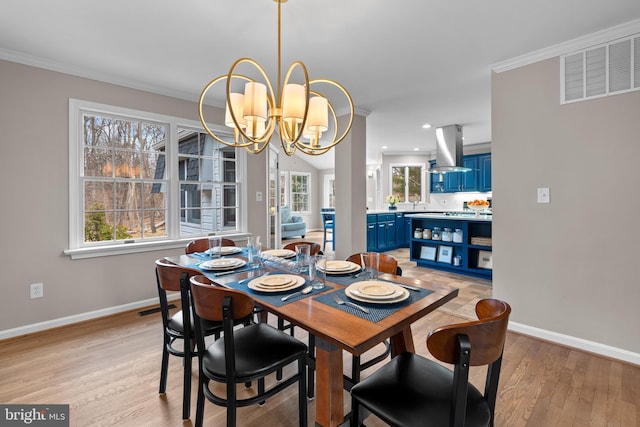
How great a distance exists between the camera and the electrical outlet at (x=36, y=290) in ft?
9.00

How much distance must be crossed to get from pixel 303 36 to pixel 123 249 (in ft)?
8.87

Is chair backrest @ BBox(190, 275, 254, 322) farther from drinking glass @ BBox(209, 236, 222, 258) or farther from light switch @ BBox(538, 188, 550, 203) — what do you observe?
light switch @ BBox(538, 188, 550, 203)

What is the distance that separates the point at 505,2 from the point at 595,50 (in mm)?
1024

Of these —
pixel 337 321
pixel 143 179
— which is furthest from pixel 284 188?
pixel 337 321

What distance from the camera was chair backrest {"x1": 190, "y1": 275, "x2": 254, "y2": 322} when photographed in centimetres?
125

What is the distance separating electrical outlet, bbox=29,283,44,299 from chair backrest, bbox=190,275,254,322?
2.47 m

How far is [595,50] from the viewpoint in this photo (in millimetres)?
2371

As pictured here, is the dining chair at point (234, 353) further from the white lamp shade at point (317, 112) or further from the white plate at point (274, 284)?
the white lamp shade at point (317, 112)

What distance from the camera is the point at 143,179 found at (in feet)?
11.2

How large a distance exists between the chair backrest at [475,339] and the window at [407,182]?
7.22 m

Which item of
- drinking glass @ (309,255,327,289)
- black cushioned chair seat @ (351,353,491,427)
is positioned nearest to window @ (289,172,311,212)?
drinking glass @ (309,255,327,289)

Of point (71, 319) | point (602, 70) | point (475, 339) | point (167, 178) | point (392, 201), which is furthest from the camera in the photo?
point (392, 201)

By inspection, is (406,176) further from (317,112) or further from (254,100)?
(254,100)

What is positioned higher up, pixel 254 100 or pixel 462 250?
pixel 254 100
